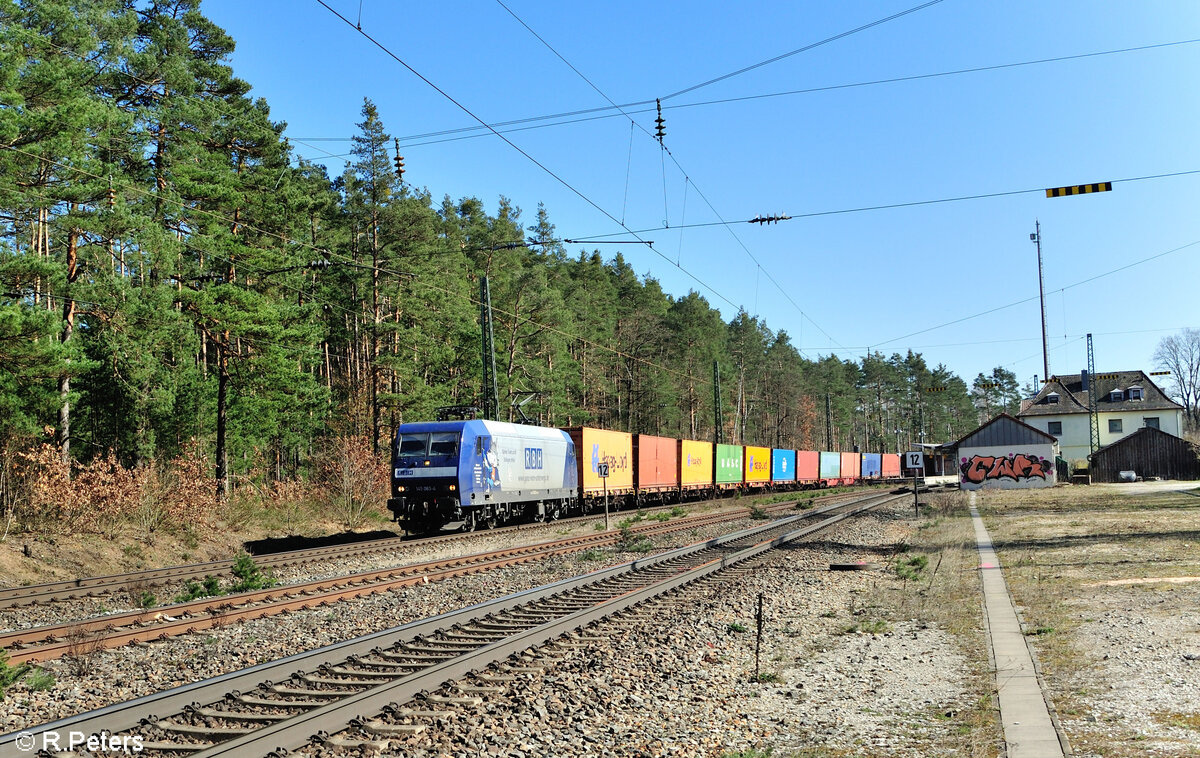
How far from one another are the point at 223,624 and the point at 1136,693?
9.92 meters

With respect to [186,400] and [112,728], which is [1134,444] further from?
[112,728]

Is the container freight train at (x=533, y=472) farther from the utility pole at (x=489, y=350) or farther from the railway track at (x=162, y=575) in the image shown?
the utility pole at (x=489, y=350)

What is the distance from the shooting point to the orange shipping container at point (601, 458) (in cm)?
3186

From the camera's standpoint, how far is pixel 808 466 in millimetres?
61938

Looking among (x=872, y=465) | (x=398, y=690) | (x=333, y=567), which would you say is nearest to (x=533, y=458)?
(x=333, y=567)

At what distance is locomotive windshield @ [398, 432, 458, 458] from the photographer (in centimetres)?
2255

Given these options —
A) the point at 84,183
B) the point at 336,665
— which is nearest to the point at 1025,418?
the point at 84,183

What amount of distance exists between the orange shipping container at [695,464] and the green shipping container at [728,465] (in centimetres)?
95

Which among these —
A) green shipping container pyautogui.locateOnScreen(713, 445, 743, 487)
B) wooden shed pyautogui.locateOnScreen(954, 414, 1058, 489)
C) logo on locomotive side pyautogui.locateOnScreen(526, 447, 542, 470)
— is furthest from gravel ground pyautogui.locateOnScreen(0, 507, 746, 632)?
wooden shed pyautogui.locateOnScreen(954, 414, 1058, 489)

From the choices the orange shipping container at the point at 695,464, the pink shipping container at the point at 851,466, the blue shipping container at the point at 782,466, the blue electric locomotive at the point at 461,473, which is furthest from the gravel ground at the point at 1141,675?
the pink shipping container at the point at 851,466

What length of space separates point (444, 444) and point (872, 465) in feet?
230

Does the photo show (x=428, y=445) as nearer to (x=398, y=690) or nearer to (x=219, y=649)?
(x=219, y=649)

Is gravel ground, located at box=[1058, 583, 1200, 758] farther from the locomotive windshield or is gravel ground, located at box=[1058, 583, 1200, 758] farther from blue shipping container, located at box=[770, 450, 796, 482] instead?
blue shipping container, located at box=[770, 450, 796, 482]

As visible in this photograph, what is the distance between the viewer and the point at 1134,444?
6100 cm
